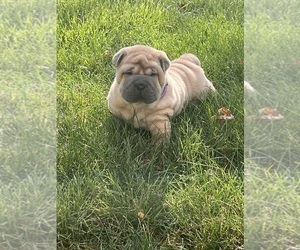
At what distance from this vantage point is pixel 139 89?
203 cm

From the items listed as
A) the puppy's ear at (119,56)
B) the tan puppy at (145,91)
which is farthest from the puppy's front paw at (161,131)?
the puppy's ear at (119,56)

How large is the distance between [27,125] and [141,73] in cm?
93

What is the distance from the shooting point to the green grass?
1.68 meters

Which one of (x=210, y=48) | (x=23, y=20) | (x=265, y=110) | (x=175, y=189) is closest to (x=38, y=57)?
(x=23, y=20)

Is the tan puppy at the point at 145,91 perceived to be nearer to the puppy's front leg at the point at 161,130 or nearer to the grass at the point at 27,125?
the puppy's front leg at the point at 161,130

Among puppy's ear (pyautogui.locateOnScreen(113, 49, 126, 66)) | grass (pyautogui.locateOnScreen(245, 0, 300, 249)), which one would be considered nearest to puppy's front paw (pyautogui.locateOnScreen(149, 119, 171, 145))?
puppy's ear (pyautogui.locateOnScreen(113, 49, 126, 66))

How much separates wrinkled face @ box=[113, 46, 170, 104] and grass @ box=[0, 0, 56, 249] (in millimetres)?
873

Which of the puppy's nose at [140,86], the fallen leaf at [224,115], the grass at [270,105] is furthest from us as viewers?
the fallen leaf at [224,115]

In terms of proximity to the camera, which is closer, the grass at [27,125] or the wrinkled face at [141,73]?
the grass at [27,125]

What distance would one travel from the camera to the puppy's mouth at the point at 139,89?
2020 mm

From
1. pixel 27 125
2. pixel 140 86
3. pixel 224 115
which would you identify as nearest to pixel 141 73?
pixel 140 86

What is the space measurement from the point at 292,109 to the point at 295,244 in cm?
26

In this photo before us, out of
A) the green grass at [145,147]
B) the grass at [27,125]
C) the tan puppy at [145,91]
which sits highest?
the grass at [27,125]

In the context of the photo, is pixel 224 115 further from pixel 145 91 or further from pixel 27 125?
pixel 27 125
